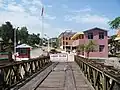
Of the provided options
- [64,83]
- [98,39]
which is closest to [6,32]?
[98,39]

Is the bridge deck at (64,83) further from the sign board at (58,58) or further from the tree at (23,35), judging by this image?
the tree at (23,35)

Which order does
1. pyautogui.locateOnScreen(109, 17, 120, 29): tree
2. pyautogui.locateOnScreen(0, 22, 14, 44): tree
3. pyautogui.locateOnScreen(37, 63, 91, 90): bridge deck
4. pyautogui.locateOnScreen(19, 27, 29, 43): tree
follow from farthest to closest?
1. pyautogui.locateOnScreen(19, 27, 29, 43): tree
2. pyautogui.locateOnScreen(0, 22, 14, 44): tree
3. pyautogui.locateOnScreen(109, 17, 120, 29): tree
4. pyautogui.locateOnScreen(37, 63, 91, 90): bridge deck

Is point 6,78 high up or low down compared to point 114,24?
down

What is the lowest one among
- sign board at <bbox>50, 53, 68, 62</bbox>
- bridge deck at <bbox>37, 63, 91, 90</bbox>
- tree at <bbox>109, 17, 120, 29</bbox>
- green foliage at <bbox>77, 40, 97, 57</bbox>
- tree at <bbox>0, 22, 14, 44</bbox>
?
bridge deck at <bbox>37, 63, 91, 90</bbox>

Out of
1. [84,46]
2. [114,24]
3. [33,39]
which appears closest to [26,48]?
[84,46]

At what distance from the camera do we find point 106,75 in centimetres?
690

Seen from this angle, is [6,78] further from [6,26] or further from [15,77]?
[6,26]

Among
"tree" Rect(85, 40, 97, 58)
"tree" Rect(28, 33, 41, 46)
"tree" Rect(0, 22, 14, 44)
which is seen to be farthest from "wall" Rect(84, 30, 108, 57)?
"tree" Rect(28, 33, 41, 46)

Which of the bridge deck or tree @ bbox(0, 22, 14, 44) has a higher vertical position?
tree @ bbox(0, 22, 14, 44)

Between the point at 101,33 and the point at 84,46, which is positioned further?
the point at 101,33

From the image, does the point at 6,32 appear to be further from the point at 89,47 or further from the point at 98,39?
the point at 89,47

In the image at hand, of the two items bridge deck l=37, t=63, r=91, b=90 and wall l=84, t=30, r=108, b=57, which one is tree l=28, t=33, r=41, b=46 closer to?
wall l=84, t=30, r=108, b=57

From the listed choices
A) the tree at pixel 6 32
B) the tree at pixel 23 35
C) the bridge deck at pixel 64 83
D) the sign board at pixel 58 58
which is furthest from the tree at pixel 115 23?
the tree at pixel 23 35

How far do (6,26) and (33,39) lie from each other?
23095 millimetres
